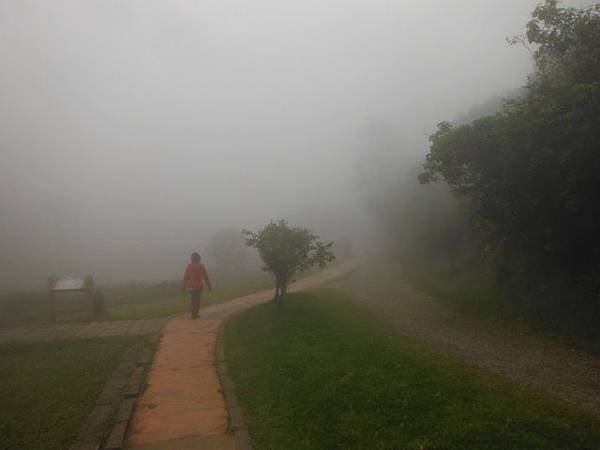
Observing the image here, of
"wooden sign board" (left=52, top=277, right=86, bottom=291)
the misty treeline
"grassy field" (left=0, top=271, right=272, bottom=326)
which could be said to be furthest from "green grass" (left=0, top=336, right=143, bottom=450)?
the misty treeline

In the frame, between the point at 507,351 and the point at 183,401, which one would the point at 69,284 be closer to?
the point at 183,401

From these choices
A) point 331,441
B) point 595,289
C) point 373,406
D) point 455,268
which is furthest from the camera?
point 455,268

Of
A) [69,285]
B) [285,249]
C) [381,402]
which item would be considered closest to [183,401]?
[381,402]

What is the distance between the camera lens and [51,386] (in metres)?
7.67

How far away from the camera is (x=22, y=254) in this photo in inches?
2179

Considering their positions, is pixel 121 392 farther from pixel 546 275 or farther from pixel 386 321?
pixel 546 275

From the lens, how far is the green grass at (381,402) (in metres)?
5.25

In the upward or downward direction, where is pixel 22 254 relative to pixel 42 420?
A: upward

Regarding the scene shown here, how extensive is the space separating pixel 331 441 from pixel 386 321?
731 cm

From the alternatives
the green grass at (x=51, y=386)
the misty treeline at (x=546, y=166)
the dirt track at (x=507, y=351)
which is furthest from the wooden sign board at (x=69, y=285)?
the misty treeline at (x=546, y=166)

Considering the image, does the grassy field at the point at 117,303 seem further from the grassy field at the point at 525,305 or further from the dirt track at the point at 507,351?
the grassy field at the point at 525,305

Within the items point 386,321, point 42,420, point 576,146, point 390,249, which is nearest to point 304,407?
point 42,420

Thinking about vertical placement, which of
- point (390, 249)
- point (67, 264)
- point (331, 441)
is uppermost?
point (67, 264)

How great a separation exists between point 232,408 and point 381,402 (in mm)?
2077
